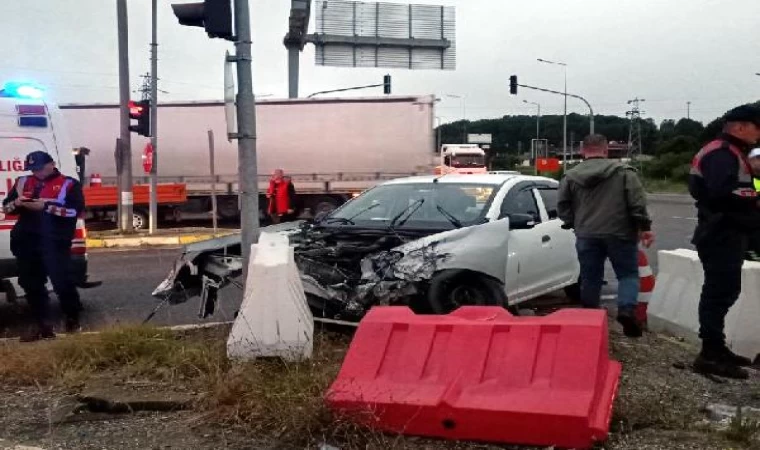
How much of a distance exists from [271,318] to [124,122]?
46.4ft

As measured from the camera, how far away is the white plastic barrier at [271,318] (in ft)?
17.4

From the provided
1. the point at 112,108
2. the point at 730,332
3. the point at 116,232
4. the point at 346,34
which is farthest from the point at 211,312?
the point at 346,34

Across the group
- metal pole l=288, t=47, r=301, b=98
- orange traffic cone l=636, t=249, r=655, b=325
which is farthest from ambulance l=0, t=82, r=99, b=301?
metal pole l=288, t=47, r=301, b=98

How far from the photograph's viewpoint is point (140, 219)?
74.2ft

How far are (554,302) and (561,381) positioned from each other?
496 centimetres

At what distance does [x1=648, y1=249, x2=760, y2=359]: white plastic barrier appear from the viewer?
5922 mm

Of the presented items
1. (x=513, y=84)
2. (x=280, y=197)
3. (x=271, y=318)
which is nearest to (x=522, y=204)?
(x=271, y=318)

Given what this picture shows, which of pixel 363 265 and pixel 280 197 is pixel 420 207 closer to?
pixel 363 265

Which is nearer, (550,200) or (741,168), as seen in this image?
(741,168)

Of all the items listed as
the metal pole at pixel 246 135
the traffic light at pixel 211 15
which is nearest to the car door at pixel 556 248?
the metal pole at pixel 246 135

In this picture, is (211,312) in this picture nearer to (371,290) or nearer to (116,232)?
(371,290)

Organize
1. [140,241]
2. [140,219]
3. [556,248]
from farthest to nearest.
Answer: [140,219], [140,241], [556,248]

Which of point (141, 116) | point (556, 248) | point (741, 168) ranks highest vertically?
point (141, 116)

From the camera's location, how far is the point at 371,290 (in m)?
6.16
